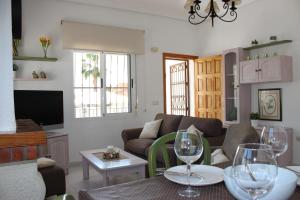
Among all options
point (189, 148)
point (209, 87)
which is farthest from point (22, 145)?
point (209, 87)

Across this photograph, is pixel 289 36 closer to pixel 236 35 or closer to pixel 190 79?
pixel 236 35

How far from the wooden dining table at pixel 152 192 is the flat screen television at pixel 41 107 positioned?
3.40 metres

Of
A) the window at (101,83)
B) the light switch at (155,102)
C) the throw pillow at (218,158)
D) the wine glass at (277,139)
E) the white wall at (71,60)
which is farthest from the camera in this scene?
the light switch at (155,102)

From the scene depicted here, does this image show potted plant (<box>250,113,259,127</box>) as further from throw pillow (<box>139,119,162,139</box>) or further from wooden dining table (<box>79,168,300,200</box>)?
wooden dining table (<box>79,168,300,200</box>)

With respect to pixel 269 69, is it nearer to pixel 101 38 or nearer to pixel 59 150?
pixel 101 38

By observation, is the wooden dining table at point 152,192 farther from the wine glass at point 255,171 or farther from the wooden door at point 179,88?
the wooden door at point 179,88

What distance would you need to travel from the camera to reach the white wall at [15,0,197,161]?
450 cm

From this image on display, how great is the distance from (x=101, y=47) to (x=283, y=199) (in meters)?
4.58

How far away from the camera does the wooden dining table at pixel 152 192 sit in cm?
101

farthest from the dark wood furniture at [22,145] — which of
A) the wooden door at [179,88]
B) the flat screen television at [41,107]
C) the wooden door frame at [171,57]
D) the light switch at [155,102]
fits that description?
the wooden door at [179,88]

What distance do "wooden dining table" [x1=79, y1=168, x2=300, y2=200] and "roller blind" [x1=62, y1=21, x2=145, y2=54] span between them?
4049 mm

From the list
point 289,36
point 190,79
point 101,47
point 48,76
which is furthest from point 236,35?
point 48,76

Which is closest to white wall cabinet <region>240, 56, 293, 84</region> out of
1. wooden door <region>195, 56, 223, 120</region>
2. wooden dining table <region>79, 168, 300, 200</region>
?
wooden door <region>195, 56, 223, 120</region>

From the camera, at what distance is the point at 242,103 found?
488 cm
